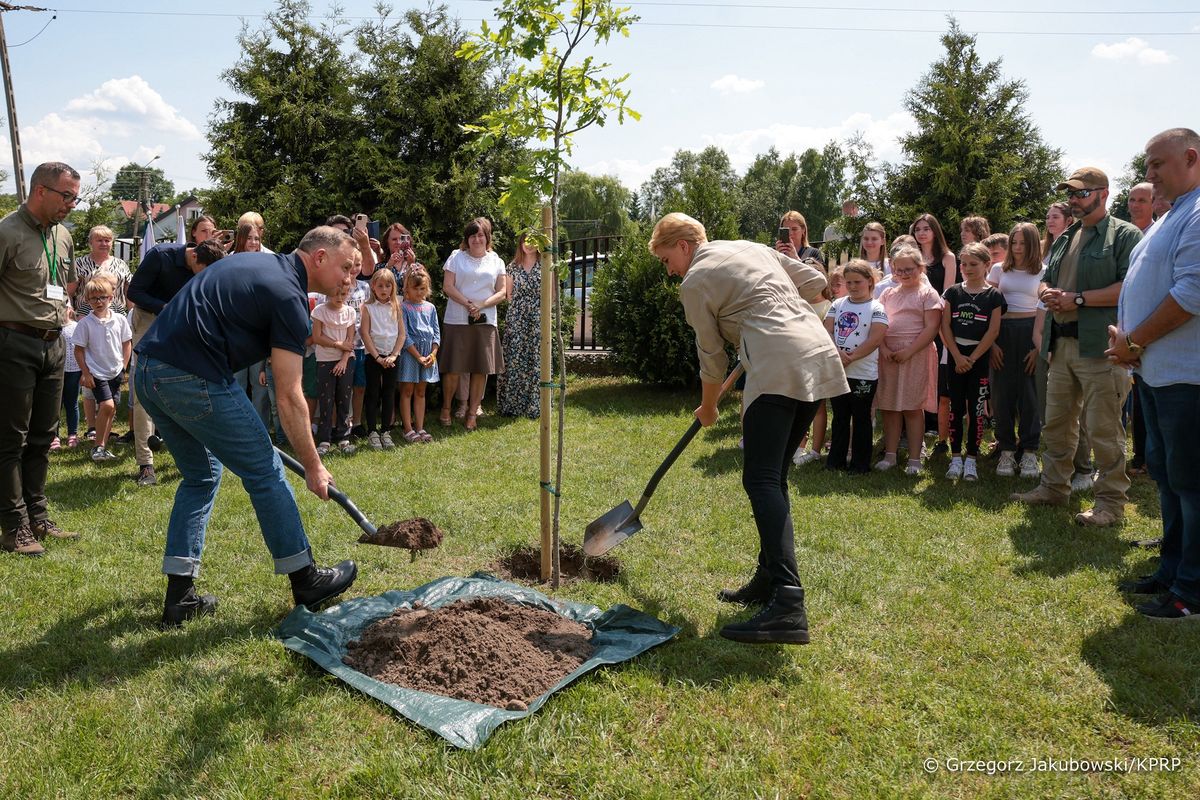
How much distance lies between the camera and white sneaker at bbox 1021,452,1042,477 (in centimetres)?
697

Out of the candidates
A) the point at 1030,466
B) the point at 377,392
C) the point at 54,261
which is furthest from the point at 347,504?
the point at 1030,466

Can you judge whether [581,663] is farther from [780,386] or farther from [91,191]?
[91,191]

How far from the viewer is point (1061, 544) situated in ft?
17.6

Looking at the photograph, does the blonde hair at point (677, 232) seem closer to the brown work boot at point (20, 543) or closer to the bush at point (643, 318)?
the brown work boot at point (20, 543)

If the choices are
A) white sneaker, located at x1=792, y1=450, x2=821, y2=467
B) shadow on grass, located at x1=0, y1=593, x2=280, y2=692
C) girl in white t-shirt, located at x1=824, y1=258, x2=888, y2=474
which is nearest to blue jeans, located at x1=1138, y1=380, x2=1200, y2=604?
girl in white t-shirt, located at x1=824, y1=258, x2=888, y2=474

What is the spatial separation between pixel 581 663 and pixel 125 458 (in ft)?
20.5

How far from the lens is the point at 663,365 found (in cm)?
1069

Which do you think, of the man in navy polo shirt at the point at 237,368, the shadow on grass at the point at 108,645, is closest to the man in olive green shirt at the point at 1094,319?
the man in navy polo shirt at the point at 237,368

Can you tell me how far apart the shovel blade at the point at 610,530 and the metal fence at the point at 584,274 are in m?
6.78

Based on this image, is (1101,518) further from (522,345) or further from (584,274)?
(584,274)

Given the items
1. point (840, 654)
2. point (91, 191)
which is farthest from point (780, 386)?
point (91, 191)

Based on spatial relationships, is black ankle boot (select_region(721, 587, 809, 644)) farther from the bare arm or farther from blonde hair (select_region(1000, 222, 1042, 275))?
blonde hair (select_region(1000, 222, 1042, 275))

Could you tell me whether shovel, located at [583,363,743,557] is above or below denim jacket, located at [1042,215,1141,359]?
below

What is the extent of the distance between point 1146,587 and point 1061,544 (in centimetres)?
84
